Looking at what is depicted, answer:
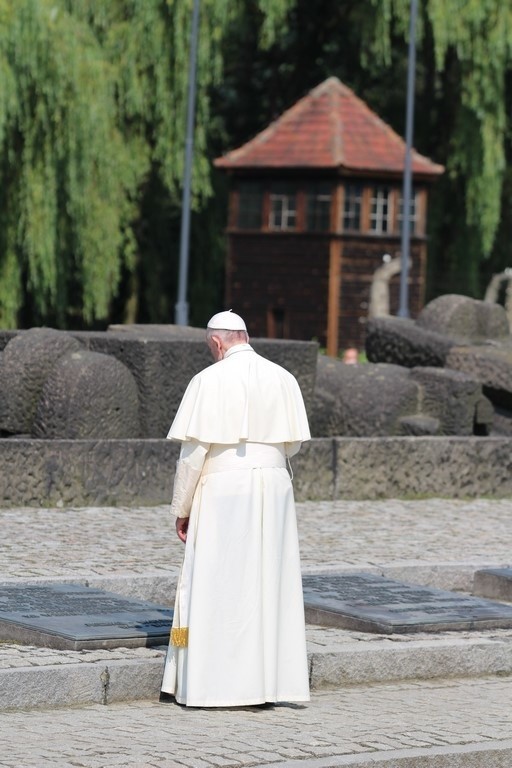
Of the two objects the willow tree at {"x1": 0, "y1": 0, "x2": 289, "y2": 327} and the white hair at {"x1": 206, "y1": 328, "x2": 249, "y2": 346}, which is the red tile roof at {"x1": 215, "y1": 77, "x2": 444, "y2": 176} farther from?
the white hair at {"x1": 206, "y1": 328, "x2": 249, "y2": 346}

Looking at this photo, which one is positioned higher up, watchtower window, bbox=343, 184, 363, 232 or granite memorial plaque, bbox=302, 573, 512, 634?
watchtower window, bbox=343, 184, 363, 232

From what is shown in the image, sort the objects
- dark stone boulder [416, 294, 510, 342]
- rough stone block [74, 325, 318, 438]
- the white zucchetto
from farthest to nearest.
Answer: dark stone boulder [416, 294, 510, 342]
rough stone block [74, 325, 318, 438]
the white zucchetto

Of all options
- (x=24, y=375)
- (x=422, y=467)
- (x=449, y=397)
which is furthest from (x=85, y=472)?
(x=449, y=397)

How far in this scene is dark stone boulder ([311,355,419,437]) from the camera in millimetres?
16031

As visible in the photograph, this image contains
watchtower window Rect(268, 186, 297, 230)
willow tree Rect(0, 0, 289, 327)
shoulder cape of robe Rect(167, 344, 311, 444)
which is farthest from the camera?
watchtower window Rect(268, 186, 297, 230)

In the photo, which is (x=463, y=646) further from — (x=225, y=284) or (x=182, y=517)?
(x=225, y=284)

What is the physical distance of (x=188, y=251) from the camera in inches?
1393

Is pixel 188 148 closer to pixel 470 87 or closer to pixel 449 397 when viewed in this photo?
pixel 470 87

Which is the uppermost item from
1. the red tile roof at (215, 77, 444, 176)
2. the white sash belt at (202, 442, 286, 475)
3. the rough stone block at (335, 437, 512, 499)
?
the red tile roof at (215, 77, 444, 176)

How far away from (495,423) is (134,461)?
4332 mm

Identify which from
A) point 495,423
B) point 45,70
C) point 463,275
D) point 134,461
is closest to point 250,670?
point 134,461

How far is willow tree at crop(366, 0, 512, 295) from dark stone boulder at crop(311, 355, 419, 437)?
1914 cm

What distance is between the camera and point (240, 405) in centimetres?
775

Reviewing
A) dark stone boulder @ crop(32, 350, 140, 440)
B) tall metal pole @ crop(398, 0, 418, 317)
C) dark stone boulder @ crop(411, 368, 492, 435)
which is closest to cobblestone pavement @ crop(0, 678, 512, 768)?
dark stone boulder @ crop(32, 350, 140, 440)
